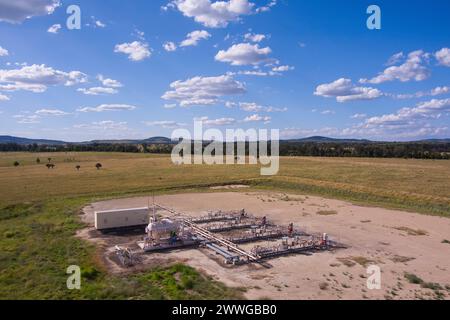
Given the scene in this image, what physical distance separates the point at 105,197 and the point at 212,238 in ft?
69.8

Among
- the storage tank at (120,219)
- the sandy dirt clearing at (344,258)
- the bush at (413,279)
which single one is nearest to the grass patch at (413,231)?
the sandy dirt clearing at (344,258)

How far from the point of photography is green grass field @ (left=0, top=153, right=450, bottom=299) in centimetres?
1552

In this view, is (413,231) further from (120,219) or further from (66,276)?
(66,276)

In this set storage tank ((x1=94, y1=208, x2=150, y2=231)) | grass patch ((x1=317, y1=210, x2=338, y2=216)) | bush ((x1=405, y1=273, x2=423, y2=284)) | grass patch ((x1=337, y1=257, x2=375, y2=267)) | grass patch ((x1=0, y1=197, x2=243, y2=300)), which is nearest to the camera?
grass patch ((x1=0, y1=197, x2=243, y2=300))

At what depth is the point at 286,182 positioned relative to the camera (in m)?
50.3

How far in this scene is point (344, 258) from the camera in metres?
20.0

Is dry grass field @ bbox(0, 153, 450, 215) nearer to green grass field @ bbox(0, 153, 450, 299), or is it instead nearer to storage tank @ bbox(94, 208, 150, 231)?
green grass field @ bbox(0, 153, 450, 299)

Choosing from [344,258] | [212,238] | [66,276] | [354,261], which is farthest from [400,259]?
[66,276]

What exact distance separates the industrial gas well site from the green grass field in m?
2.18

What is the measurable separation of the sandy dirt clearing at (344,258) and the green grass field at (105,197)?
1612 millimetres

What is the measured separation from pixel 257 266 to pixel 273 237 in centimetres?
591

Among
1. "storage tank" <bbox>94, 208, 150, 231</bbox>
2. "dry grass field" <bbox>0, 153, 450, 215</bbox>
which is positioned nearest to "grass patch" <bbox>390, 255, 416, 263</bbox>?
"dry grass field" <bbox>0, 153, 450, 215</bbox>
